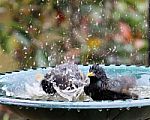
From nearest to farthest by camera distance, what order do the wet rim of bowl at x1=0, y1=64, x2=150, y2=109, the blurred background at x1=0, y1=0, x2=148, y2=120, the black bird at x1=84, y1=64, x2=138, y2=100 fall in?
the wet rim of bowl at x1=0, y1=64, x2=150, y2=109 → the black bird at x1=84, y1=64, x2=138, y2=100 → the blurred background at x1=0, y1=0, x2=148, y2=120

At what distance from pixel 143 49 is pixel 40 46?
49 cm

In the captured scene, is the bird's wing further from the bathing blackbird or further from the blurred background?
the blurred background

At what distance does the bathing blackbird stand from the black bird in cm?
3

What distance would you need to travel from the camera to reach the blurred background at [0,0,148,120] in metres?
2.50

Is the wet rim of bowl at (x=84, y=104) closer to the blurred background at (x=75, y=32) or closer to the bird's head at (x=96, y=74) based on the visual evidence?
the bird's head at (x=96, y=74)

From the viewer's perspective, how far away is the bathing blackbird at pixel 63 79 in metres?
1.34

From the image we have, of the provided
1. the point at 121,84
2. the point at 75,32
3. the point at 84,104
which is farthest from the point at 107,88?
the point at 75,32

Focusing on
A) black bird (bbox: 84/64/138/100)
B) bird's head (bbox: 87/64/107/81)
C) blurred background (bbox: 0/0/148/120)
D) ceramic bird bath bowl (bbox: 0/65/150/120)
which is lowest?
ceramic bird bath bowl (bbox: 0/65/150/120)

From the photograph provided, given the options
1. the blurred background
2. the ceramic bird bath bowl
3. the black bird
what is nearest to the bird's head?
the black bird

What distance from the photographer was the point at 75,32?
8.61ft

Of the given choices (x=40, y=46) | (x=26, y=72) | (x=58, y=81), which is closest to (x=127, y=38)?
(x=40, y=46)

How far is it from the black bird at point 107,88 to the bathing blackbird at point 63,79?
28mm

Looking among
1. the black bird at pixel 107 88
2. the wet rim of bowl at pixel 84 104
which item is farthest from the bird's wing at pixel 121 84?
the wet rim of bowl at pixel 84 104

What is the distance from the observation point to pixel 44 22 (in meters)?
A: 2.53
